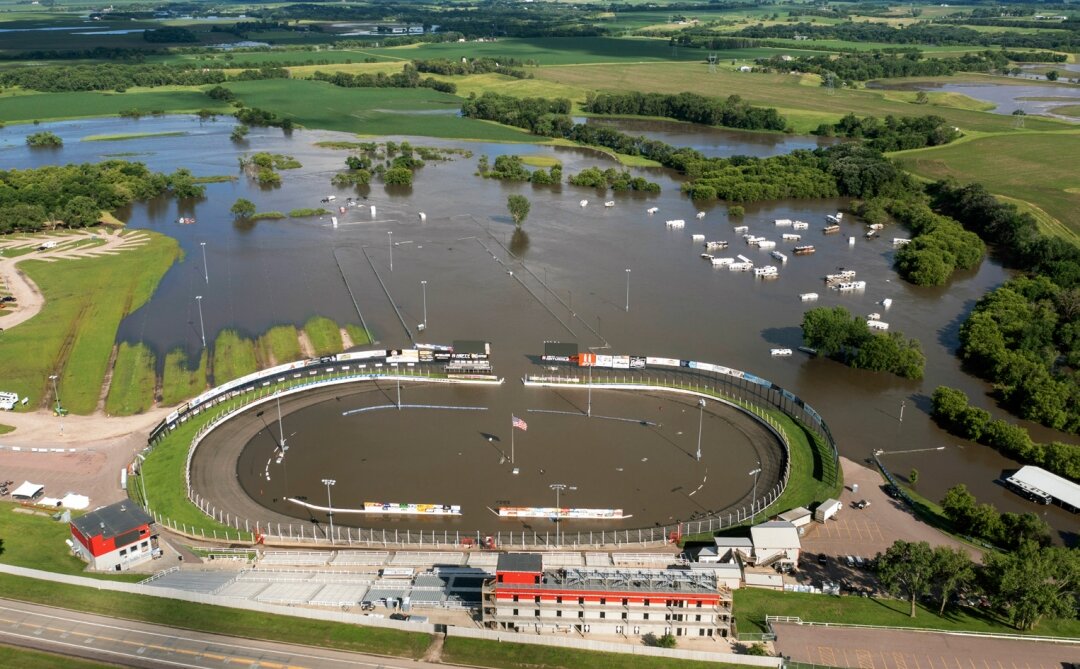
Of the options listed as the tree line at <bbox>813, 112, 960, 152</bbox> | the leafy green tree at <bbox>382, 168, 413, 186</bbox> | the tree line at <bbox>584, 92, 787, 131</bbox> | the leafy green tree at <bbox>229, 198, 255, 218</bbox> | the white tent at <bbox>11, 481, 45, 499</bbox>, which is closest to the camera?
the white tent at <bbox>11, 481, 45, 499</bbox>

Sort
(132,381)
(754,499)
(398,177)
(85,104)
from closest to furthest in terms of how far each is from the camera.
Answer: (754,499), (132,381), (398,177), (85,104)

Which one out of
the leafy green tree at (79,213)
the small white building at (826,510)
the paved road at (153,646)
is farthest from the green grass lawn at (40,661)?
the leafy green tree at (79,213)

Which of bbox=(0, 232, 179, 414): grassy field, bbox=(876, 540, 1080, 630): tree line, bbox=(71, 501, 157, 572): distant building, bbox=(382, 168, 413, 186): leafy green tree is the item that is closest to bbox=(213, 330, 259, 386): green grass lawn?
bbox=(0, 232, 179, 414): grassy field

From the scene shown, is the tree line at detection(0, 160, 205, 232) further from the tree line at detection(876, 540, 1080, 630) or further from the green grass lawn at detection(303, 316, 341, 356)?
the tree line at detection(876, 540, 1080, 630)

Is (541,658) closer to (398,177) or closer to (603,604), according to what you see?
(603,604)

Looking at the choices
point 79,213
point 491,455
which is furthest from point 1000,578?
point 79,213

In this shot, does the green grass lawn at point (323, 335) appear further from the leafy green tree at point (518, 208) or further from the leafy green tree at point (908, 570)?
the leafy green tree at point (908, 570)
